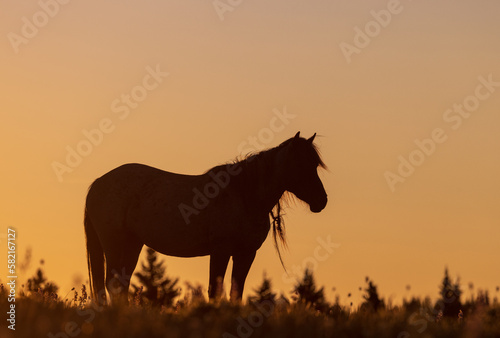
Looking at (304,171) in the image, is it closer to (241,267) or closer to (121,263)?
(241,267)

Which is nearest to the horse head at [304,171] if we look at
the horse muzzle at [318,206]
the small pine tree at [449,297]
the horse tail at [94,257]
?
the horse muzzle at [318,206]

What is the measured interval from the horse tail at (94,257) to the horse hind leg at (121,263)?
1.78ft

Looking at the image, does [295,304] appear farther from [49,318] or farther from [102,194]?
[102,194]

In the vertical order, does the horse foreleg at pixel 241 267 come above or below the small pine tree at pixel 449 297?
above

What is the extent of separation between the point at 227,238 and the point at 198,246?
2.64ft

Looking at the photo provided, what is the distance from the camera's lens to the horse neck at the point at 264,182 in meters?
14.8

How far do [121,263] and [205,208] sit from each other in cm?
225

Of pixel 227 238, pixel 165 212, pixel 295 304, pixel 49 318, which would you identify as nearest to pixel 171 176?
pixel 165 212

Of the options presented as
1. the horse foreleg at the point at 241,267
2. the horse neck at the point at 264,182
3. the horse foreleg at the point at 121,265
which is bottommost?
the horse foreleg at the point at 241,267

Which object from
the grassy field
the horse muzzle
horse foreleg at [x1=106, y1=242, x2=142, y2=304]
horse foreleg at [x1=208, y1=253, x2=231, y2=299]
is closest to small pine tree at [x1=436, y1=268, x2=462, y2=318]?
the grassy field

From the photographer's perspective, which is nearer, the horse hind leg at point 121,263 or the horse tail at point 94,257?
the horse hind leg at point 121,263

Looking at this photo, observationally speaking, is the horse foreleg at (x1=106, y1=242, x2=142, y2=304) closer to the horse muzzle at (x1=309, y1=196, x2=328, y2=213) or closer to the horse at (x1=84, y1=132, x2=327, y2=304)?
the horse at (x1=84, y1=132, x2=327, y2=304)

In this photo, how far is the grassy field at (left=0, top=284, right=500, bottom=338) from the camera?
9016 mm

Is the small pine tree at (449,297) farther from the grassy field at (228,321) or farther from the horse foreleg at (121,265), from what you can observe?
the horse foreleg at (121,265)
